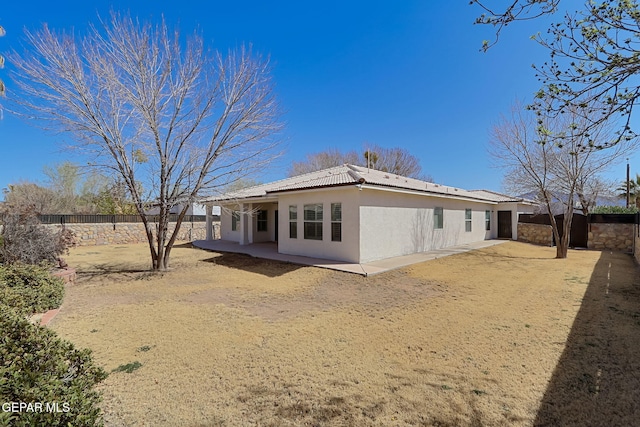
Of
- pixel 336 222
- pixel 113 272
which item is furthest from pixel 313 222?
pixel 113 272

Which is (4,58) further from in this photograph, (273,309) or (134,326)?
(273,309)

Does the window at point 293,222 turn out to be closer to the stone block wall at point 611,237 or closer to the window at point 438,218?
the window at point 438,218

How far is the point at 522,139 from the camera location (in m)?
13.4

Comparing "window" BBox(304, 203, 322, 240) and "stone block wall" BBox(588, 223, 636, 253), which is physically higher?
"window" BBox(304, 203, 322, 240)

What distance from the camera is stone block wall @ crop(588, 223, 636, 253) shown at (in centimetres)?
1500

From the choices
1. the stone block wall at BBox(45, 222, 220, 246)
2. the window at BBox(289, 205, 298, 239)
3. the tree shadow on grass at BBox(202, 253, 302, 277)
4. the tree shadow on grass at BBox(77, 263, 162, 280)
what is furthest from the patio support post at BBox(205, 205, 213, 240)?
the window at BBox(289, 205, 298, 239)

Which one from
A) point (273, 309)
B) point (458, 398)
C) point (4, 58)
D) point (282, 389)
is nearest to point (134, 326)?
point (273, 309)

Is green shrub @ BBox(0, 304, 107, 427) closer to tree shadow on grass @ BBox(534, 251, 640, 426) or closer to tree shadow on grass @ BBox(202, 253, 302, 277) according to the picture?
tree shadow on grass @ BBox(534, 251, 640, 426)

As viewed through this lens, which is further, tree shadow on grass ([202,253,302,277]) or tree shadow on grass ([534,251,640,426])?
tree shadow on grass ([202,253,302,277])

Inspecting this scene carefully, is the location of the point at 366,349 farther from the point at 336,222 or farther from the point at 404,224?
the point at 404,224

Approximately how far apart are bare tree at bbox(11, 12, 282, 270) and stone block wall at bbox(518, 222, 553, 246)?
16850 mm

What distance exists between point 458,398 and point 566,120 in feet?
47.5

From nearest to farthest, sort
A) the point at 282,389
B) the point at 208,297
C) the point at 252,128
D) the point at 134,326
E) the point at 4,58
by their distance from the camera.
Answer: the point at 282,389, the point at 134,326, the point at 208,297, the point at 4,58, the point at 252,128

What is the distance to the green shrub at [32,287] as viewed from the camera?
5285mm
